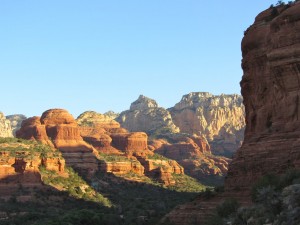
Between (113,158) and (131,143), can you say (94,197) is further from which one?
(131,143)

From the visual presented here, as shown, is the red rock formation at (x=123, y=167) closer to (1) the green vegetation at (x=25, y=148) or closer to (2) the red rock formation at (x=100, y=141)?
(2) the red rock formation at (x=100, y=141)

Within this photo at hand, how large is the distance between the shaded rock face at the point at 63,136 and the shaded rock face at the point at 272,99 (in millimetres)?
87304

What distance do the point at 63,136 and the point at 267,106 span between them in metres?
94.9

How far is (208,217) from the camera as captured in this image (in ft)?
159

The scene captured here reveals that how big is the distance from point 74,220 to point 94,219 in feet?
9.49

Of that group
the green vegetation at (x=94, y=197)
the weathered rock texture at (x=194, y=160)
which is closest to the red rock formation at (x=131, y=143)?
the green vegetation at (x=94, y=197)

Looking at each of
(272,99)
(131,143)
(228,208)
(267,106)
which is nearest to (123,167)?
(131,143)

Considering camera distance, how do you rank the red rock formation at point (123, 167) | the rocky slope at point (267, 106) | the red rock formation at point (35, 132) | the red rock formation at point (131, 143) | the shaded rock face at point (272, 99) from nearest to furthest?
the shaded rock face at point (272, 99) < the rocky slope at point (267, 106) < the red rock formation at point (35, 132) < the red rock formation at point (123, 167) < the red rock formation at point (131, 143)

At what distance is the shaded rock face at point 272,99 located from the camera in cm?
4606

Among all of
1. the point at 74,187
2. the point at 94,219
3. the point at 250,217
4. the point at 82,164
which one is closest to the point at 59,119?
the point at 82,164

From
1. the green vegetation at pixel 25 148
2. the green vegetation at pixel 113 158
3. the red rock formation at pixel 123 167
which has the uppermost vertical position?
the green vegetation at pixel 25 148

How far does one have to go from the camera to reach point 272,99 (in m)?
51.4

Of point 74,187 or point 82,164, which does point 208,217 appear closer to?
point 74,187

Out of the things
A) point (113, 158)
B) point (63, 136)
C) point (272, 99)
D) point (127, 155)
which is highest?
point (63, 136)
